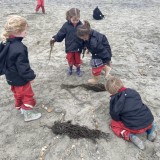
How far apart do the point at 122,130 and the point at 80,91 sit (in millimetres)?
1307

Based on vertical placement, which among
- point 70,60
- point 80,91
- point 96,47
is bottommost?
point 80,91

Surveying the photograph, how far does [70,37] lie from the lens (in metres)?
5.00

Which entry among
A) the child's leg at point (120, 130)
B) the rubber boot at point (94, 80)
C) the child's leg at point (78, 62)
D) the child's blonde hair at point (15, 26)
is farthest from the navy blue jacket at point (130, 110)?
the child's leg at point (78, 62)

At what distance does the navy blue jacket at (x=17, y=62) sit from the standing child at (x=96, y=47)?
1251 millimetres

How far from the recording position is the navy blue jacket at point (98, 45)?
183 inches

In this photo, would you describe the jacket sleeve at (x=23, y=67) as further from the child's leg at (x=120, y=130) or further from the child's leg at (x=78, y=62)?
the child's leg at (x=78, y=62)

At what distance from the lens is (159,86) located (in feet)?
16.7

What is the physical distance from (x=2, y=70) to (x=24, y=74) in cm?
33

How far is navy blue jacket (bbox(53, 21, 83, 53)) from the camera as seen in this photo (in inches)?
195

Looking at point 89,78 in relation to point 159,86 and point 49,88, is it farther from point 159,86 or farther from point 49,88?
point 159,86

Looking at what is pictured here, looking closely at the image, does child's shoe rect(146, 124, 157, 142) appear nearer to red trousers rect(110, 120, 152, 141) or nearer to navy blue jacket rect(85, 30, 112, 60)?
red trousers rect(110, 120, 152, 141)

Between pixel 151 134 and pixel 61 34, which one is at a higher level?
pixel 61 34

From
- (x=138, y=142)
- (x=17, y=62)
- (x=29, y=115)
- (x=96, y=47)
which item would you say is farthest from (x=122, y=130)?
(x=17, y=62)

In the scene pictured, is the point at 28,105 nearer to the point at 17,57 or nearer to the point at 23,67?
the point at 23,67
